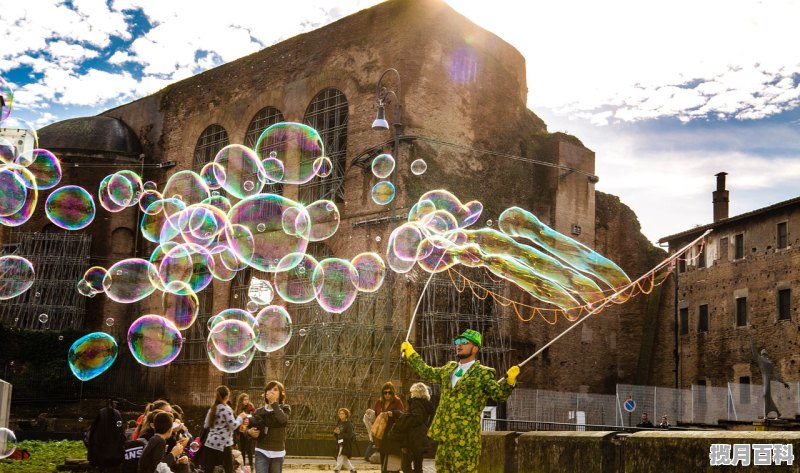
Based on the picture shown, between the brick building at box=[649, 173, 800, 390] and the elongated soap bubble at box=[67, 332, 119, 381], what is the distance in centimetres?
2282

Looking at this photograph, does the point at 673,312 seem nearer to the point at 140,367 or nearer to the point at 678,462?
the point at 140,367

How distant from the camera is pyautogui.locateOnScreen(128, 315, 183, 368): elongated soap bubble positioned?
43.4 feet

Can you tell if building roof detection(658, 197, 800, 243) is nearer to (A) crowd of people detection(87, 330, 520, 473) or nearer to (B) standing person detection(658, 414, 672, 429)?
(B) standing person detection(658, 414, 672, 429)

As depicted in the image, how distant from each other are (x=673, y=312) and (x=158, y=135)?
20.8 metres

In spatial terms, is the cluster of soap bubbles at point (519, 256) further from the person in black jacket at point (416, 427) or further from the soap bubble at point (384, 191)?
the soap bubble at point (384, 191)

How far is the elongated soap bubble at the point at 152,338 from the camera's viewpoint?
1324 cm

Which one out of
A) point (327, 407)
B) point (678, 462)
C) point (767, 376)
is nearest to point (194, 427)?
point (327, 407)

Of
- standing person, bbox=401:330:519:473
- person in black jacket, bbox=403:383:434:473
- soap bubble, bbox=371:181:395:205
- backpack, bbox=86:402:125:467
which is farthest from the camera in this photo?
soap bubble, bbox=371:181:395:205

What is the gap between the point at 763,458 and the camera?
14.2 feet

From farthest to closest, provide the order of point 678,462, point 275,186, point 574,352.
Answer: point 275,186
point 574,352
point 678,462

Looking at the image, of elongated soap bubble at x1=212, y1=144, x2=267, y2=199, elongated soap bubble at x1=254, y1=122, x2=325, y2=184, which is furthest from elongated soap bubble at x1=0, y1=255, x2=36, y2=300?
elongated soap bubble at x1=254, y1=122, x2=325, y2=184

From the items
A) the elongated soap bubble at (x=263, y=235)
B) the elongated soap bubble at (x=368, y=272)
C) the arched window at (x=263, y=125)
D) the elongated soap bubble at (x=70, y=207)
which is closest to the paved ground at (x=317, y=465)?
the elongated soap bubble at (x=368, y=272)

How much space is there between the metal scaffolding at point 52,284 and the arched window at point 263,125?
7.41 meters

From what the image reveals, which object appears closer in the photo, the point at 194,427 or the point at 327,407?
the point at 327,407
